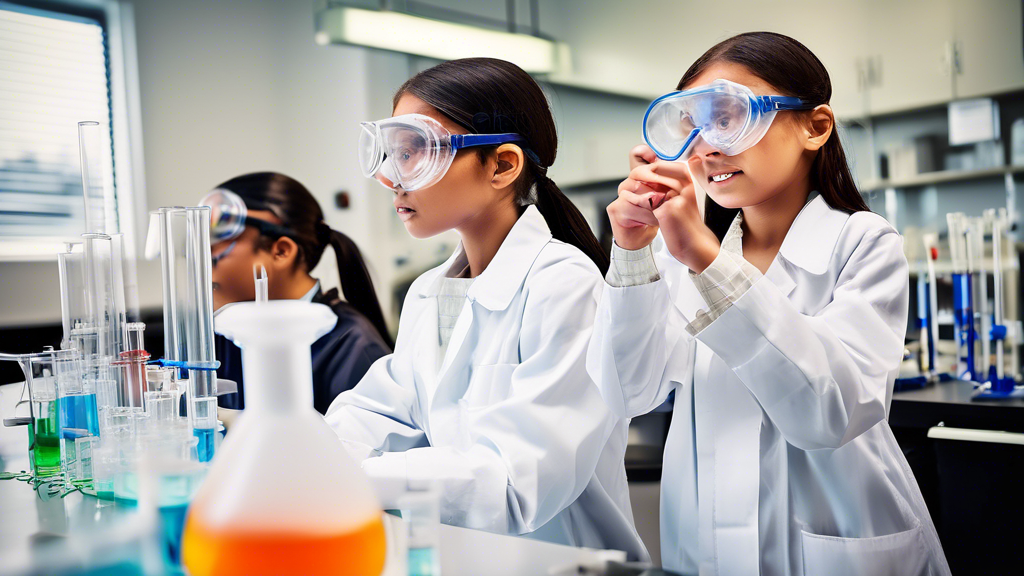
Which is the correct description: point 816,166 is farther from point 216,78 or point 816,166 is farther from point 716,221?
point 216,78

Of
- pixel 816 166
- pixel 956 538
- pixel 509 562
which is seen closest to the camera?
pixel 509 562

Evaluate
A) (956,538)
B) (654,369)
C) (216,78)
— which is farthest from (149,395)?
(216,78)

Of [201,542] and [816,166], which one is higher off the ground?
[816,166]

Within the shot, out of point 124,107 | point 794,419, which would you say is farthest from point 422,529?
point 124,107

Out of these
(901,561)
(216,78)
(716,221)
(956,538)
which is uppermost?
(216,78)

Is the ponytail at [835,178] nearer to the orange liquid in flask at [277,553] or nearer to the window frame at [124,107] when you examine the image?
the orange liquid in flask at [277,553]

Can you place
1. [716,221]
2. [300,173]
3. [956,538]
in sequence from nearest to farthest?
[716,221] < [956,538] < [300,173]

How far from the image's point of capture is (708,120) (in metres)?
1.12

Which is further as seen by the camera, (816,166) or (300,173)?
(300,173)

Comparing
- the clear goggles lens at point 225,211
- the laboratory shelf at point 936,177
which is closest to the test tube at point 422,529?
the clear goggles lens at point 225,211

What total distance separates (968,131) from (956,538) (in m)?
3.02

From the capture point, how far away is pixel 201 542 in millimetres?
521

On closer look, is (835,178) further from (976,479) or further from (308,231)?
(308,231)

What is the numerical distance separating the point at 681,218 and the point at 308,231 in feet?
7.77
